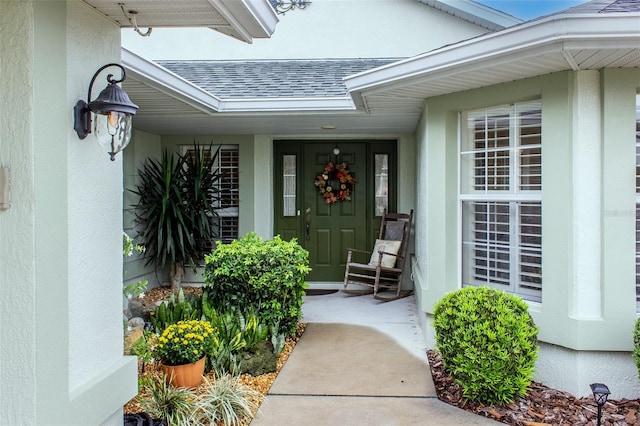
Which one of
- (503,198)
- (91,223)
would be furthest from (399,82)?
(91,223)

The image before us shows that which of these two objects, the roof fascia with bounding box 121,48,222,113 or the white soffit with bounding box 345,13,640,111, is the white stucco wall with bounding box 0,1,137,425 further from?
the white soffit with bounding box 345,13,640,111

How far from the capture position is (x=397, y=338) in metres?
5.08

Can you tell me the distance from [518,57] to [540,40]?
0.78ft

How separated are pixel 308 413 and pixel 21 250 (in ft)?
6.87

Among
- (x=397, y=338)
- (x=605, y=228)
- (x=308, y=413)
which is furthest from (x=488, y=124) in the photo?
(x=308, y=413)

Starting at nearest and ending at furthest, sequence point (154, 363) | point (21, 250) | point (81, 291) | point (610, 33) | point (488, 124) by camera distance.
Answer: point (21, 250), point (81, 291), point (610, 33), point (154, 363), point (488, 124)

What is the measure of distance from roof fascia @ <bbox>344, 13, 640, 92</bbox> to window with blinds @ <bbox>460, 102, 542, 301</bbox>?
2.46 ft

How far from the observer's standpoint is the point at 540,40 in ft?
10.5

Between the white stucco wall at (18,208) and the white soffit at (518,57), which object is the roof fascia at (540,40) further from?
the white stucco wall at (18,208)

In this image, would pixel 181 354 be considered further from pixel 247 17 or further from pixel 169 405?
pixel 247 17

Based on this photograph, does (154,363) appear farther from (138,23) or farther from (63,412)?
(138,23)

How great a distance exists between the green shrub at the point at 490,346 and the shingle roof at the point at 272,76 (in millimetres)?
3244

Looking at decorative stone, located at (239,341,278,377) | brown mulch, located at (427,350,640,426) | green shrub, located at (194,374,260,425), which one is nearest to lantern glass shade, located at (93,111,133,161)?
green shrub, located at (194,374,260,425)

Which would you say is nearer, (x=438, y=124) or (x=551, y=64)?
(x=551, y=64)
